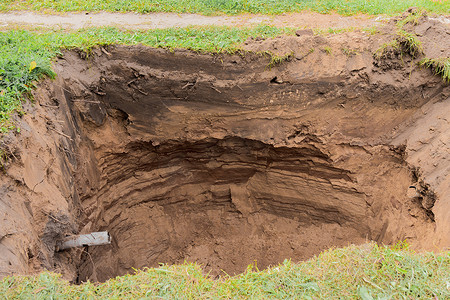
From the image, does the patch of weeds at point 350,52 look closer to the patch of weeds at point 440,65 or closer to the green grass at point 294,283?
the patch of weeds at point 440,65

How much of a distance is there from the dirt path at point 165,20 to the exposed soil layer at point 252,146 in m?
1.41

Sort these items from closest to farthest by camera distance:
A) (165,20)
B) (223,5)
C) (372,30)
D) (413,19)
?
(413,19) < (372,30) < (165,20) < (223,5)

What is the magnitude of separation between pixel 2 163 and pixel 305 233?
5.99 m

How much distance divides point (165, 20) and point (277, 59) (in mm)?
3471

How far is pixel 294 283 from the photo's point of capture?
3.41 meters

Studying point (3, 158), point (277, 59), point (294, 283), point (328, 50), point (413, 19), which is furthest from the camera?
point (413, 19)

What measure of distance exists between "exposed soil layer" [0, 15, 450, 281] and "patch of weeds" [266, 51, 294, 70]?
0.07 metres

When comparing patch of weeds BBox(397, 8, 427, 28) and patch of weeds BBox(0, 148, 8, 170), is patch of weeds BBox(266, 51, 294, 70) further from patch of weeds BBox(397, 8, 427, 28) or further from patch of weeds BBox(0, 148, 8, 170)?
patch of weeds BBox(0, 148, 8, 170)

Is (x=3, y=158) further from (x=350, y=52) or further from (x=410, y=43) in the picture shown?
(x=410, y=43)

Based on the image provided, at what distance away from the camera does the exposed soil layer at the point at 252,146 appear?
244 inches

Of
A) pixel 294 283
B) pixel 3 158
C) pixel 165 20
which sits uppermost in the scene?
pixel 165 20

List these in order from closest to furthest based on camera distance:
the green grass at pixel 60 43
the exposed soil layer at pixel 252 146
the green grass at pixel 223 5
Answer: the green grass at pixel 60 43 → the exposed soil layer at pixel 252 146 → the green grass at pixel 223 5

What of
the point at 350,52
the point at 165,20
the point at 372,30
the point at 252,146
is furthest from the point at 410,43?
the point at 165,20

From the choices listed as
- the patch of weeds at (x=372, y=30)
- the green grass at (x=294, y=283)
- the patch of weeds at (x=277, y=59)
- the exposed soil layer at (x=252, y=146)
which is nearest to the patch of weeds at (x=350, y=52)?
the exposed soil layer at (x=252, y=146)
